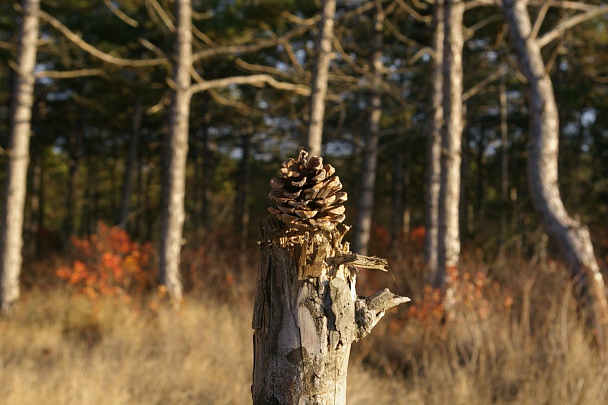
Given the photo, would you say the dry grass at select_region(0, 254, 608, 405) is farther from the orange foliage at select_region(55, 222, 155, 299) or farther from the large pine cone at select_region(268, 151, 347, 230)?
the large pine cone at select_region(268, 151, 347, 230)

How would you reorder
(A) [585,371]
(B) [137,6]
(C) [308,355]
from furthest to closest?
(B) [137,6] → (A) [585,371] → (C) [308,355]

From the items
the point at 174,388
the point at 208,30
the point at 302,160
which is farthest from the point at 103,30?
the point at 302,160

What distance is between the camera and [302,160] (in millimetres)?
1628

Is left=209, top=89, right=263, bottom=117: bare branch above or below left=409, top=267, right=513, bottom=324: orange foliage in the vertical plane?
above

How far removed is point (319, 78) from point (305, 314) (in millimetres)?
5875

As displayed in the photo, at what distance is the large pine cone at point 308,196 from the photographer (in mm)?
1567

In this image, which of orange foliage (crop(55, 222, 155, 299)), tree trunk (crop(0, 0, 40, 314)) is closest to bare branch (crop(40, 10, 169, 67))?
tree trunk (crop(0, 0, 40, 314))

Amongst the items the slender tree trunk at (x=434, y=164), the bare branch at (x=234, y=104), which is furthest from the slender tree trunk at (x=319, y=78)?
the slender tree trunk at (x=434, y=164)

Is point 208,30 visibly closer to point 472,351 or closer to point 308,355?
point 472,351

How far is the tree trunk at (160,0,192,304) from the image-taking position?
7.07m

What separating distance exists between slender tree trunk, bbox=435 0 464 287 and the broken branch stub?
4.42m

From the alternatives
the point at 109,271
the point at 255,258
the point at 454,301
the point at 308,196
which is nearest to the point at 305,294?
the point at 308,196

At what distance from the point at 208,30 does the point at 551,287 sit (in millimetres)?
9612

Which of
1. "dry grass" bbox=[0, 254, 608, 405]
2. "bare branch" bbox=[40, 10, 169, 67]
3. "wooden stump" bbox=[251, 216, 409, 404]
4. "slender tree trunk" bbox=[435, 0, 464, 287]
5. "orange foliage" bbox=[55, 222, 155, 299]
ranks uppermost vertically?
"bare branch" bbox=[40, 10, 169, 67]
